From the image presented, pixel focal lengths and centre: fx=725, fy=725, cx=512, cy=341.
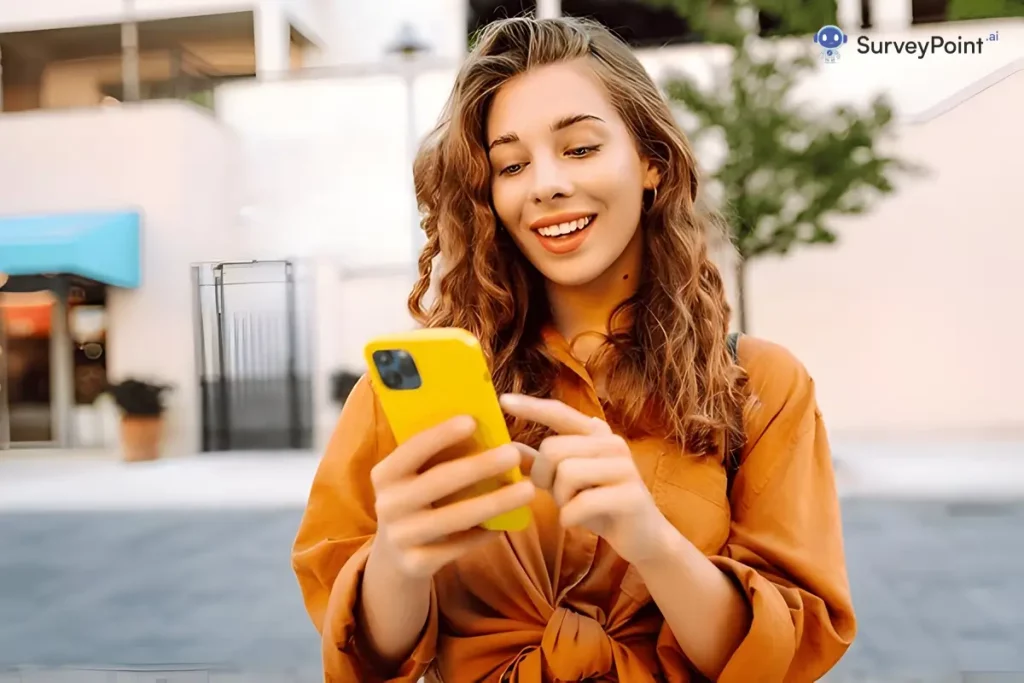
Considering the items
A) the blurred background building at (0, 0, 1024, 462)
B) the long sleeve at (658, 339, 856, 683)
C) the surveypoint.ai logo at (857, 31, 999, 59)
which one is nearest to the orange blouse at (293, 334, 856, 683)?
the long sleeve at (658, 339, 856, 683)

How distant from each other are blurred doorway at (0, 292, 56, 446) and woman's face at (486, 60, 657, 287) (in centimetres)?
184

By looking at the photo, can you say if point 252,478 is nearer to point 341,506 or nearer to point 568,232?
point 341,506

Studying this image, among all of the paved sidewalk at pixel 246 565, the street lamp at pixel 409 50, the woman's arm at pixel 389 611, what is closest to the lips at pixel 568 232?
the woman's arm at pixel 389 611

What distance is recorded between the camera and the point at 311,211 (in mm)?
1957

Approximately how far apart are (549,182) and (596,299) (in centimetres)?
19

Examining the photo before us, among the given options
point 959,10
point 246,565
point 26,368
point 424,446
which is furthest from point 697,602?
point 26,368

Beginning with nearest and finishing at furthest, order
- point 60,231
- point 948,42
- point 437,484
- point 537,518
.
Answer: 1. point 437,484
2. point 537,518
3. point 948,42
4. point 60,231

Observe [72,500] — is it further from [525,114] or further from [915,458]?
[915,458]

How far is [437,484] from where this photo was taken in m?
0.60

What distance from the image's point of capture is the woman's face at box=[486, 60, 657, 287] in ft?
2.69

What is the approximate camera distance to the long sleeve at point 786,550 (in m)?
0.73

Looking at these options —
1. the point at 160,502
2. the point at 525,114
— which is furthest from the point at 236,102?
the point at 525,114

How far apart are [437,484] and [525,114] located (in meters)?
0.45

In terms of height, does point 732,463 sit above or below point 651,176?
below
